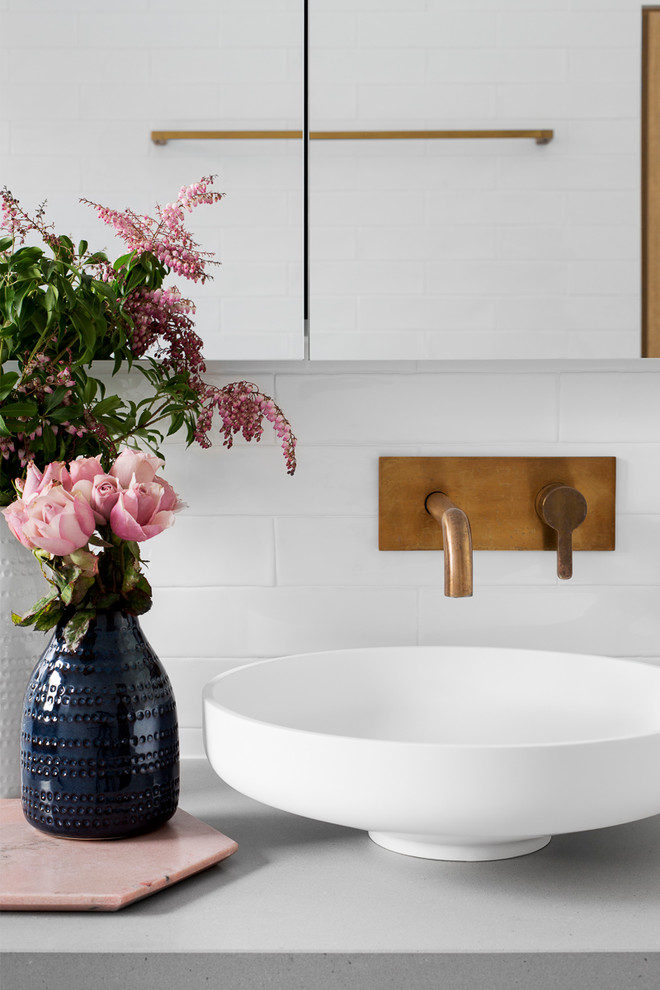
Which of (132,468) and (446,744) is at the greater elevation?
(132,468)

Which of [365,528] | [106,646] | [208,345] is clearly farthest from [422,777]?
[208,345]

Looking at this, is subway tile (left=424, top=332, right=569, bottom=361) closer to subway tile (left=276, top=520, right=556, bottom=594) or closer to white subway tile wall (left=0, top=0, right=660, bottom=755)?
white subway tile wall (left=0, top=0, right=660, bottom=755)

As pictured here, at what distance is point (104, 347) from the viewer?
3.41ft

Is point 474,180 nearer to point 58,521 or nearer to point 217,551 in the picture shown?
point 217,551

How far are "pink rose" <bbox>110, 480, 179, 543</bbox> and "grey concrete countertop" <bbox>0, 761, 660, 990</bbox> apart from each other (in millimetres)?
288

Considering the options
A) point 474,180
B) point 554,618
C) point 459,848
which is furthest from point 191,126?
point 459,848

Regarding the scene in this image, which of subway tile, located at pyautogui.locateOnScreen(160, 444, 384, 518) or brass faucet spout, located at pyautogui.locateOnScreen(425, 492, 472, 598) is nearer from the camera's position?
brass faucet spout, located at pyautogui.locateOnScreen(425, 492, 472, 598)

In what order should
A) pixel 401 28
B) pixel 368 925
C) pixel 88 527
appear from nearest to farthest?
1. pixel 368 925
2. pixel 88 527
3. pixel 401 28

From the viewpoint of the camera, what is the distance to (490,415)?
3.87 ft

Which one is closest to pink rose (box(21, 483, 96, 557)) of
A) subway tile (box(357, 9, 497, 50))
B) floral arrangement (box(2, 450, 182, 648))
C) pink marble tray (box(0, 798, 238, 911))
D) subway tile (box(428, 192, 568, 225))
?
floral arrangement (box(2, 450, 182, 648))

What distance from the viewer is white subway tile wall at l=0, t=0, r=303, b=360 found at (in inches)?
45.2

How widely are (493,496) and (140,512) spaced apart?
52 centimetres

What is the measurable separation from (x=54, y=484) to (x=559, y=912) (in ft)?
1.86

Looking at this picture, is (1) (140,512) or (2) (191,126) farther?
(2) (191,126)
